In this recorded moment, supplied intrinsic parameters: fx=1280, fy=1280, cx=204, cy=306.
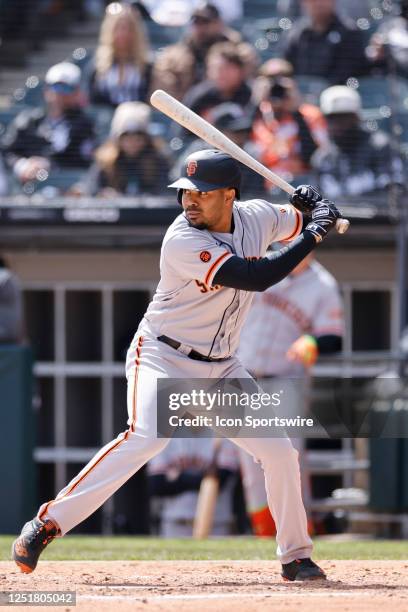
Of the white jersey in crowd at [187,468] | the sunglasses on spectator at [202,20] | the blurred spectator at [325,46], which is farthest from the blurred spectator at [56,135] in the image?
the white jersey in crowd at [187,468]

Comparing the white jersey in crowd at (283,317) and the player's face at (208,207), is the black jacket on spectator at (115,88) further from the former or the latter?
the player's face at (208,207)

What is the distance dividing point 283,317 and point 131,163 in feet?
8.87

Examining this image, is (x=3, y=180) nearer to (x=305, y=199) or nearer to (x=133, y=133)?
(x=133, y=133)

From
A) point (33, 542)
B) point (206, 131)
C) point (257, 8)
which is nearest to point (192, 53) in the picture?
point (257, 8)

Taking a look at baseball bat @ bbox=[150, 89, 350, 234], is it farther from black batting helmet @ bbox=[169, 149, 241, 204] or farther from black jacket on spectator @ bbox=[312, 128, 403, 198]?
black jacket on spectator @ bbox=[312, 128, 403, 198]

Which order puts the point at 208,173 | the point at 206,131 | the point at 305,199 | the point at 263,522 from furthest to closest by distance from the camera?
1. the point at 263,522
2. the point at 206,131
3. the point at 305,199
4. the point at 208,173

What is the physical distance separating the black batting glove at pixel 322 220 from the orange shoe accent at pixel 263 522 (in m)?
3.08

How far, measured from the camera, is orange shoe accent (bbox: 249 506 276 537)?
7.51m

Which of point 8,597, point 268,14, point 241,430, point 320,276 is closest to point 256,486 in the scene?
point 320,276

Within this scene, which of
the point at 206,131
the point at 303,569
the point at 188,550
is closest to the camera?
the point at 303,569

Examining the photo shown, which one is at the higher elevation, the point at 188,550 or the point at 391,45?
the point at 391,45

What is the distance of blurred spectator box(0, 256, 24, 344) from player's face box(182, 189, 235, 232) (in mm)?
4172

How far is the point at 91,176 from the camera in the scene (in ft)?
32.7

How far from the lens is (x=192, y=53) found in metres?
10.3
